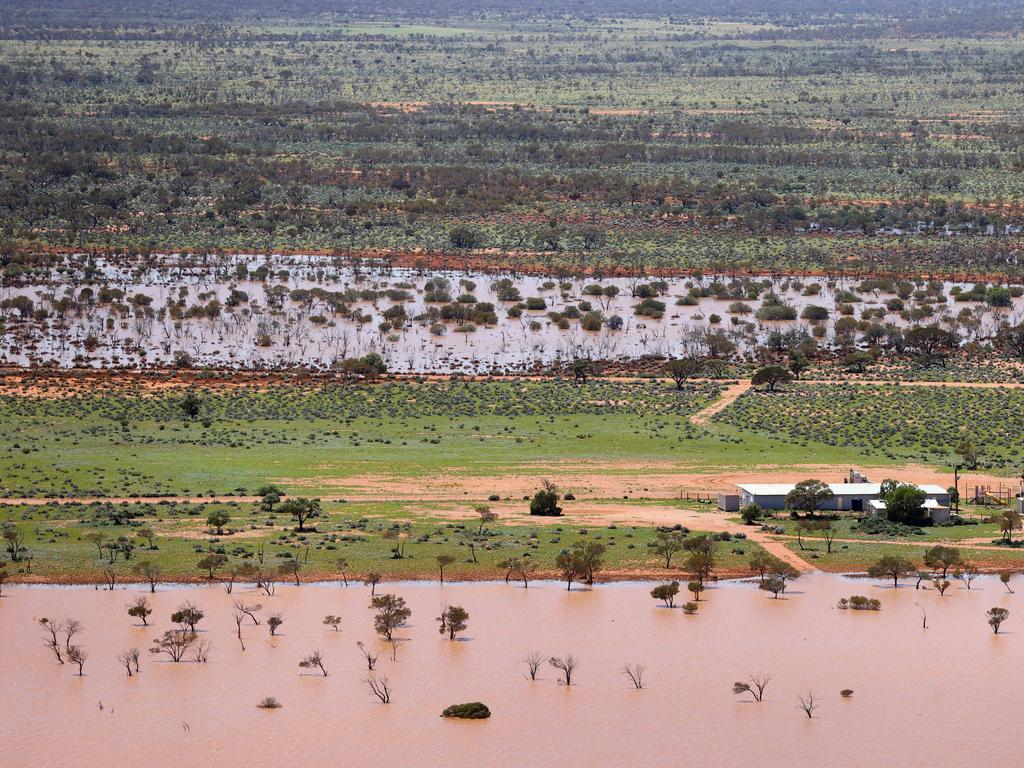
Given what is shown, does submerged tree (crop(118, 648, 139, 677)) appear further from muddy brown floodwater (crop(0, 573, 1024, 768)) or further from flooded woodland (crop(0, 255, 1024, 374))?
flooded woodland (crop(0, 255, 1024, 374))

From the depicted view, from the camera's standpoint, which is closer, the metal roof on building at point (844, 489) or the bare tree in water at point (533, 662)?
the bare tree in water at point (533, 662)

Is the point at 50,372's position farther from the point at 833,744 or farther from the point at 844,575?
the point at 833,744

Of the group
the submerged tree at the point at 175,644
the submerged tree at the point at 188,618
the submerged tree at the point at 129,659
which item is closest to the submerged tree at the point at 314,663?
the submerged tree at the point at 175,644

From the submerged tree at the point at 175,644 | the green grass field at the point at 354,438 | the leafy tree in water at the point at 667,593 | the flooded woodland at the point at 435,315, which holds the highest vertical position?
the flooded woodland at the point at 435,315

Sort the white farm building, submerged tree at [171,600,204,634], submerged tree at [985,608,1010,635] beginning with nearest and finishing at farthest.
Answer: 1. submerged tree at [171,600,204,634]
2. submerged tree at [985,608,1010,635]
3. the white farm building

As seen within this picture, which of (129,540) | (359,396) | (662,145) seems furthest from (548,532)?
(662,145)

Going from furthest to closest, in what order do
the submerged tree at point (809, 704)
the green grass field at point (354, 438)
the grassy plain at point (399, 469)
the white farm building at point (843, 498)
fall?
the green grass field at point (354, 438) < the white farm building at point (843, 498) < the grassy plain at point (399, 469) < the submerged tree at point (809, 704)

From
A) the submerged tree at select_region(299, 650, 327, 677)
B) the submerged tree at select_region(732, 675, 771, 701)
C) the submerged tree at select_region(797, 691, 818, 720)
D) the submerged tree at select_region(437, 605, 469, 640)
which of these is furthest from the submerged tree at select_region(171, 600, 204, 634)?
the submerged tree at select_region(797, 691, 818, 720)

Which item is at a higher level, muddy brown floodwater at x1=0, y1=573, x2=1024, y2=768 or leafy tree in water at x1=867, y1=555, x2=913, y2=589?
leafy tree in water at x1=867, y1=555, x2=913, y2=589

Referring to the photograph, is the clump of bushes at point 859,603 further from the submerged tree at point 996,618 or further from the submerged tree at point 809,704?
the submerged tree at point 809,704
